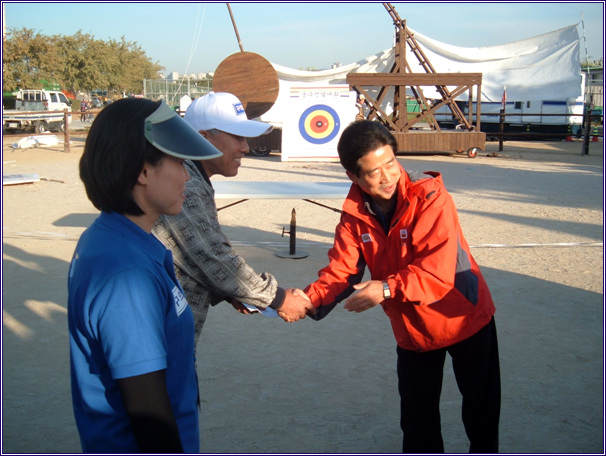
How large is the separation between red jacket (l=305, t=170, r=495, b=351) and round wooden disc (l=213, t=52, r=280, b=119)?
9215 millimetres

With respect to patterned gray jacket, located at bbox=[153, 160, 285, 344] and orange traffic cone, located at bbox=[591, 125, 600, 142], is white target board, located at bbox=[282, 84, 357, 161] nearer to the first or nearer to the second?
orange traffic cone, located at bbox=[591, 125, 600, 142]

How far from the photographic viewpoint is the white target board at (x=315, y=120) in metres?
16.7

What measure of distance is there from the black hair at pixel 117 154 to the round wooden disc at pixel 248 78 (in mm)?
10210

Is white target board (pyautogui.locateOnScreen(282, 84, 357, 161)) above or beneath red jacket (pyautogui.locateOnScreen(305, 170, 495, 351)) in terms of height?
above

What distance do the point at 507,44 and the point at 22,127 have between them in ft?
73.7

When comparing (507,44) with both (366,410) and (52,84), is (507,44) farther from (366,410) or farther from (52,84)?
(52,84)

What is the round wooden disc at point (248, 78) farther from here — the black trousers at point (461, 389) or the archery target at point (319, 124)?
the black trousers at point (461, 389)

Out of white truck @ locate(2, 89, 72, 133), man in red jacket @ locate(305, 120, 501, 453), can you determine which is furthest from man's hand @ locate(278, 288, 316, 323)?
white truck @ locate(2, 89, 72, 133)

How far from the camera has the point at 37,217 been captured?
8.45m

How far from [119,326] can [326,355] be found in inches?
112

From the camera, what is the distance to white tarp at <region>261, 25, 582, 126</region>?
71.9 feet

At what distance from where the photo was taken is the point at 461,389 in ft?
8.21

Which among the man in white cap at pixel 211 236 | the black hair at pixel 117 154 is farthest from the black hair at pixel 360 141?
the black hair at pixel 117 154

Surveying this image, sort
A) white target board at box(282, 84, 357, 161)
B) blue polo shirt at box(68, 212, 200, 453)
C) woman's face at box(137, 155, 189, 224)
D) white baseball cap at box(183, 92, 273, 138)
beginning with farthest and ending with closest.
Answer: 1. white target board at box(282, 84, 357, 161)
2. white baseball cap at box(183, 92, 273, 138)
3. woman's face at box(137, 155, 189, 224)
4. blue polo shirt at box(68, 212, 200, 453)
